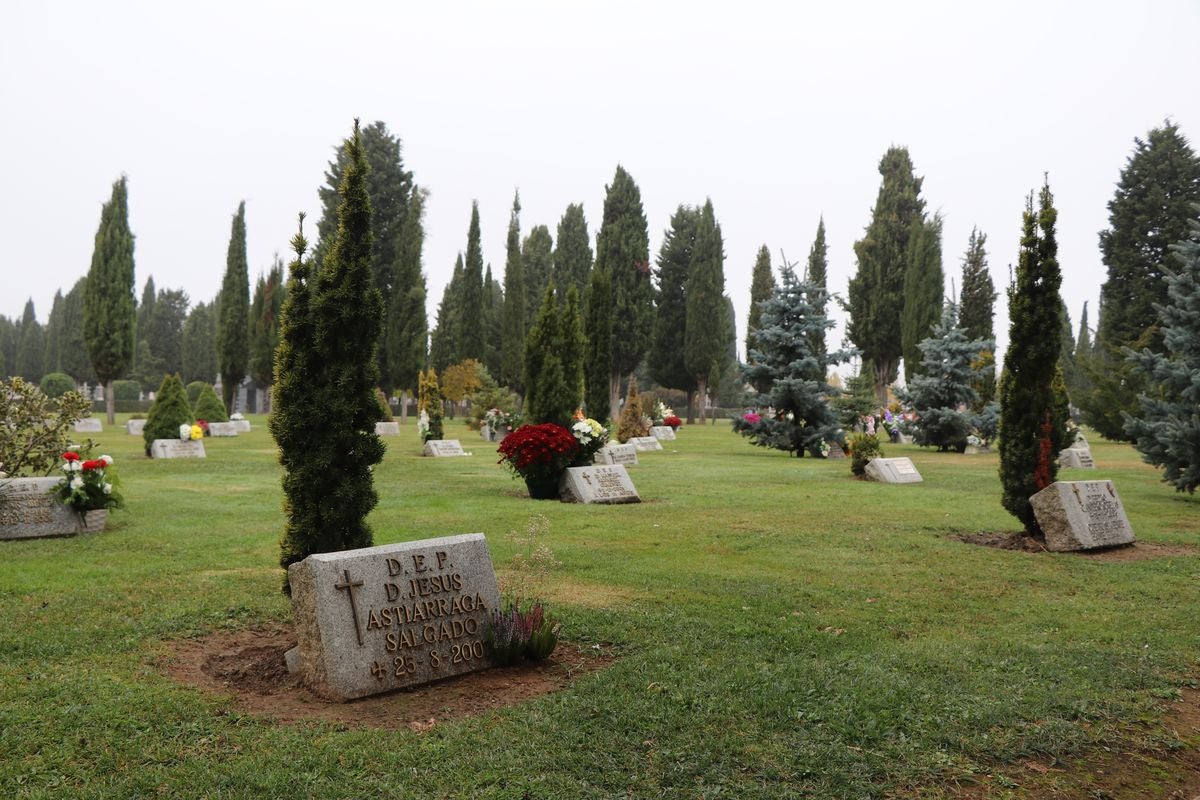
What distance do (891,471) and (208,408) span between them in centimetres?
2508

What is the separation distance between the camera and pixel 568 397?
18141mm

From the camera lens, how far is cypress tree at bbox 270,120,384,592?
558cm

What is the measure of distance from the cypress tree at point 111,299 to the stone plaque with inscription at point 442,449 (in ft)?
72.3

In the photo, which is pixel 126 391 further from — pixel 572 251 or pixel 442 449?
pixel 442 449

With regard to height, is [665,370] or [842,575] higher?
[665,370]

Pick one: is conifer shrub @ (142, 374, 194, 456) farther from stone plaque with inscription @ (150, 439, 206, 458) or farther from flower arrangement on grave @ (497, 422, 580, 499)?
flower arrangement on grave @ (497, 422, 580, 499)

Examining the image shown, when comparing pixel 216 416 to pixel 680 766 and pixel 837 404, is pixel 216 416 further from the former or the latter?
pixel 680 766

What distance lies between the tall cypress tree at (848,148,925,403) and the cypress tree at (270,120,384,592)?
45.7 m

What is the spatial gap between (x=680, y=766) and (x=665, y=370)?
49.0 meters

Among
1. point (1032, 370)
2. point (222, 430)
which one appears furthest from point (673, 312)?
point (1032, 370)

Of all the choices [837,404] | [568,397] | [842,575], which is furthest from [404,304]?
[842,575]

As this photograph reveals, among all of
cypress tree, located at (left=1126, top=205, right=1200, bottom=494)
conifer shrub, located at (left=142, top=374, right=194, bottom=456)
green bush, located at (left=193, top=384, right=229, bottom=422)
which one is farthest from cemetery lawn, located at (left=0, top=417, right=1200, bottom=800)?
green bush, located at (left=193, top=384, right=229, bottom=422)

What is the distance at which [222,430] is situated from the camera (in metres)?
32.1

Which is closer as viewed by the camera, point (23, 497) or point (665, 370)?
point (23, 497)
